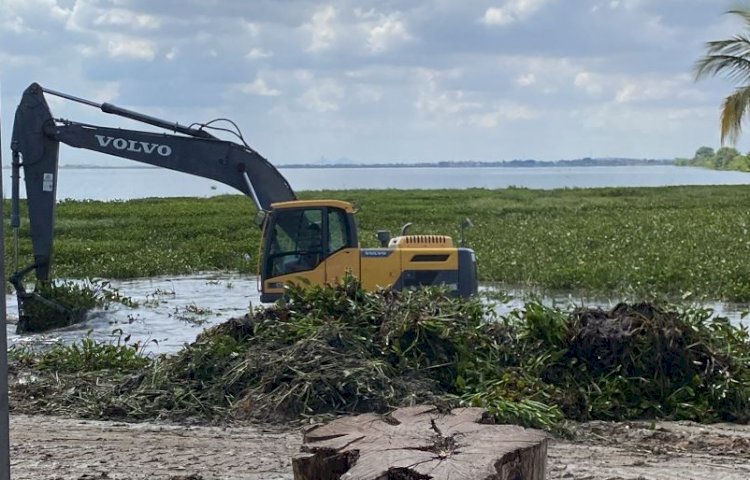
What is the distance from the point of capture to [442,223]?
3431 cm

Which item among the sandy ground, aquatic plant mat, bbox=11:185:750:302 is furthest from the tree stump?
aquatic plant mat, bbox=11:185:750:302

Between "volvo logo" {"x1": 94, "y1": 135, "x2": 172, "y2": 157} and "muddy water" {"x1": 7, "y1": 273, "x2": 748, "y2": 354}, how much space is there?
252cm

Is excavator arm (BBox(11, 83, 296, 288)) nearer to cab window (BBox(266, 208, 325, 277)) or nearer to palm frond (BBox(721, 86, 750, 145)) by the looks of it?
→ cab window (BBox(266, 208, 325, 277))

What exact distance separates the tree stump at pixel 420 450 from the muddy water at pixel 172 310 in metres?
6.56

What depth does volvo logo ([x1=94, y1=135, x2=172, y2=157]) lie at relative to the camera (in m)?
14.1

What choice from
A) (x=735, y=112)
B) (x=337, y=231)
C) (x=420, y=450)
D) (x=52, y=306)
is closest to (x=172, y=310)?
(x=52, y=306)

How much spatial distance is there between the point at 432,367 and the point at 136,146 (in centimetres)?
→ 711

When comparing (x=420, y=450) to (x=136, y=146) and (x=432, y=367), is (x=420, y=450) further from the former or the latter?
(x=136, y=146)

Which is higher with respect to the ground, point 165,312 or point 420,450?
point 420,450

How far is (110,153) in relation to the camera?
14234mm

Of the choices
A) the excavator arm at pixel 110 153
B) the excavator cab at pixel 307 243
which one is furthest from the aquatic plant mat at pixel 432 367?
the excavator arm at pixel 110 153

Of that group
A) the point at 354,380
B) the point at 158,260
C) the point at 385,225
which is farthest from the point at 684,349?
the point at 385,225

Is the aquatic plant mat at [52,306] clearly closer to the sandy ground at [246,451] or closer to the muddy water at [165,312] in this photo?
the muddy water at [165,312]

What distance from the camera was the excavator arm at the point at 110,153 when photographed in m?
13.8
